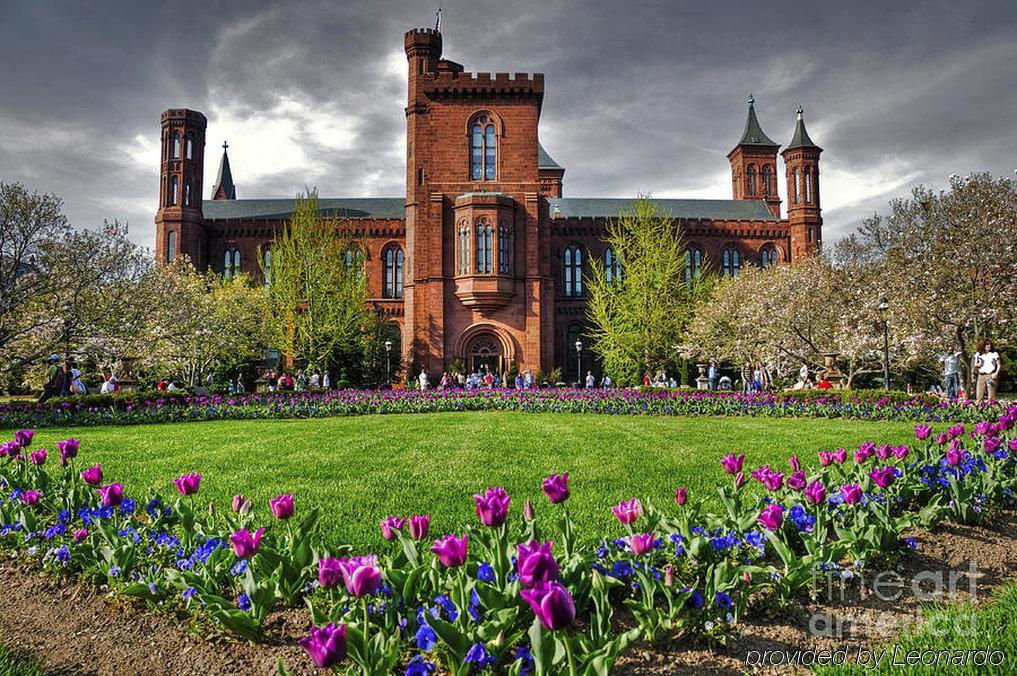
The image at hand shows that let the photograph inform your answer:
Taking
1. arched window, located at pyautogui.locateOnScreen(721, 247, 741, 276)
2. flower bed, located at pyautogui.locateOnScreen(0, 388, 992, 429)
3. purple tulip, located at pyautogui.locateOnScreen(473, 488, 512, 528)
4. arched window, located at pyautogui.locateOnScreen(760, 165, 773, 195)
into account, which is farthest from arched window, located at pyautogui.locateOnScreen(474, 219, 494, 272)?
arched window, located at pyautogui.locateOnScreen(760, 165, 773, 195)

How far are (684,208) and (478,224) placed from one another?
2394cm

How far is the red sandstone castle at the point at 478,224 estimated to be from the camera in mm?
31359

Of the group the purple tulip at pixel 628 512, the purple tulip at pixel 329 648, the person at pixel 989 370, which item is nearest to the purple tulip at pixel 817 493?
the purple tulip at pixel 628 512

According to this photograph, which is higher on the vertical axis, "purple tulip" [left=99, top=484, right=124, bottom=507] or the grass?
"purple tulip" [left=99, top=484, right=124, bottom=507]

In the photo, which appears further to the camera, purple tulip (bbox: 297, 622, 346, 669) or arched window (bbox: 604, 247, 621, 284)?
arched window (bbox: 604, 247, 621, 284)

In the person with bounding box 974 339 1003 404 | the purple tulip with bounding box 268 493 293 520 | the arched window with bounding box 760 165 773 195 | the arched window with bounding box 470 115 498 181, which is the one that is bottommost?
the purple tulip with bounding box 268 493 293 520

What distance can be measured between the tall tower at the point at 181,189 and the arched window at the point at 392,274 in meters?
12.4

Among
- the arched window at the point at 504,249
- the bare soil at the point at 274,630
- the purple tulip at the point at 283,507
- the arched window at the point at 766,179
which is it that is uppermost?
the arched window at the point at 766,179

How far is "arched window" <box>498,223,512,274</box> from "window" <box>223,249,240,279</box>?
20712 mm

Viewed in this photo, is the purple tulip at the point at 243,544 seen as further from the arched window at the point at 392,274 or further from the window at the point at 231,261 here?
the window at the point at 231,261

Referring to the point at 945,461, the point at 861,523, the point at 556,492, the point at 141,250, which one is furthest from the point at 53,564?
the point at 141,250

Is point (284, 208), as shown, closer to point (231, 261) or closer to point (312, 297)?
point (231, 261)

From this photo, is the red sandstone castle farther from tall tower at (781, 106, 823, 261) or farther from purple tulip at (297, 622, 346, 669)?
purple tulip at (297, 622, 346, 669)

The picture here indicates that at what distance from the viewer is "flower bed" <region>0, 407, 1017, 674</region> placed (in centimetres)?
230
